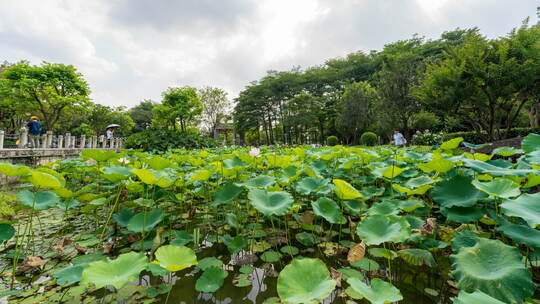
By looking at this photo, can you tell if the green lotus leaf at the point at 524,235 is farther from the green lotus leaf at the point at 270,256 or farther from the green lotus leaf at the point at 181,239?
the green lotus leaf at the point at 181,239

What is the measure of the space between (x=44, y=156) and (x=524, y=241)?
12400 millimetres

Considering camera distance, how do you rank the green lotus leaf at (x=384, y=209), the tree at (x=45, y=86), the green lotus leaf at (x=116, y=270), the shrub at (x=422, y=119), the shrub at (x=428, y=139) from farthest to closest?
the tree at (x=45, y=86) → the shrub at (x=422, y=119) → the shrub at (x=428, y=139) → the green lotus leaf at (x=384, y=209) → the green lotus leaf at (x=116, y=270)

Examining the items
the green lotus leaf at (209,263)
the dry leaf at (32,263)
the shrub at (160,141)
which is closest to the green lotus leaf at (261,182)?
the green lotus leaf at (209,263)

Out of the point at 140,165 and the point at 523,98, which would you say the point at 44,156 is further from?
the point at 523,98

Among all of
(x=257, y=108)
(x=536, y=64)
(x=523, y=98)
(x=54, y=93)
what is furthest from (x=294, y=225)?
(x=257, y=108)

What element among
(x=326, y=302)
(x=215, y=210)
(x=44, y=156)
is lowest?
(x=326, y=302)

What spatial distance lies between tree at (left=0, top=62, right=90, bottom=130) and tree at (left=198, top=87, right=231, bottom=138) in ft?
38.5

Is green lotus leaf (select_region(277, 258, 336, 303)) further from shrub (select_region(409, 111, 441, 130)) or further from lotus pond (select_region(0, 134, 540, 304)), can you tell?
shrub (select_region(409, 111, 441, 130))

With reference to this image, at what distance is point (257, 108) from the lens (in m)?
26.4

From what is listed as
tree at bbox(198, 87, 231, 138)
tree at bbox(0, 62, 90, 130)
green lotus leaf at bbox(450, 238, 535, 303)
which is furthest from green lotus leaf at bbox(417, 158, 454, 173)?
tree at bbox(198, 87, 231, 138)

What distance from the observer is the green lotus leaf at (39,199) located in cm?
141

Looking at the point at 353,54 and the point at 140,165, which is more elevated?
the point at 353,54

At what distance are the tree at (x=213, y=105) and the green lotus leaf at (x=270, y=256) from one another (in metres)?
26.6

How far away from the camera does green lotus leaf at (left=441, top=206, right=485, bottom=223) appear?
1.12 m
